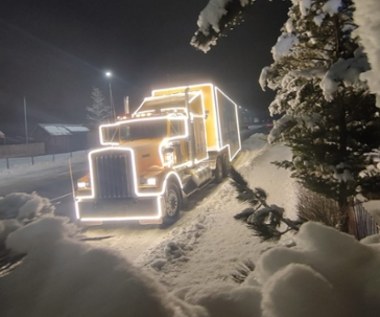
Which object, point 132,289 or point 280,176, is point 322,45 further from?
point 280,176

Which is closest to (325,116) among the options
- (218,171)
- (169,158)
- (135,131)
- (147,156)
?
(147,156)

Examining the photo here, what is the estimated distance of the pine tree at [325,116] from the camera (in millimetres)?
3252

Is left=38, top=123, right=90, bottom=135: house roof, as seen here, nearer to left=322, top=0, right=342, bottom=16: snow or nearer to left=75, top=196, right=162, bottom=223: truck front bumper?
left=75, top=196, right=162, bottom=223: truck front bumper

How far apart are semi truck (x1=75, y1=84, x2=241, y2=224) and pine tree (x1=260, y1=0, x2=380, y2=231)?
404 cm

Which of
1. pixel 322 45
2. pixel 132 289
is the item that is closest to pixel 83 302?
pixel 132 289

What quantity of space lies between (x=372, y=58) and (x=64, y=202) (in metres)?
14.4

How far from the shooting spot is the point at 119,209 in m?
8.90

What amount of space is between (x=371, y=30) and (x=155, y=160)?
30.2 ft

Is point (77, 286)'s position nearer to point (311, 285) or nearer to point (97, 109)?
point (311, 285)

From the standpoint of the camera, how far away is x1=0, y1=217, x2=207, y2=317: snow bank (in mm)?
1056

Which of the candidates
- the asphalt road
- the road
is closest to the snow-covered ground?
the road

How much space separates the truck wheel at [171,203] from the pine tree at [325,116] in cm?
565

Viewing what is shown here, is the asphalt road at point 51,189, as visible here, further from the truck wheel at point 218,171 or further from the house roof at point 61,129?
the house roof at point 61,129

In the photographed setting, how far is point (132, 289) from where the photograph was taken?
Result: 1089 mm
